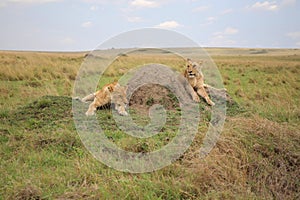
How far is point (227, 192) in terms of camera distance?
3.53m

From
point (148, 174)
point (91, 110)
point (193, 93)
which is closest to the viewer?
point (148, 174)

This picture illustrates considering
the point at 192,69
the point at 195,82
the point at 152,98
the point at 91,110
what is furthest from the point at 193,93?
the point at 91,110

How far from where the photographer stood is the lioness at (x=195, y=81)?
323 inches

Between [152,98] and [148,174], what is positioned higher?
[152,98]

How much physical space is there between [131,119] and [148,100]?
3.62 ft

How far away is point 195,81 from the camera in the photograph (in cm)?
838

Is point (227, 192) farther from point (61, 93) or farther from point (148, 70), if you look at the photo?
point (61, 93)

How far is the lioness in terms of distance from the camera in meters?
8.20

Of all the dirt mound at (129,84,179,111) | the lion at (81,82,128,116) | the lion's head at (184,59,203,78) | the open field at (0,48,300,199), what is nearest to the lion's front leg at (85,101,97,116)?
the lion at (81,82,128,116)

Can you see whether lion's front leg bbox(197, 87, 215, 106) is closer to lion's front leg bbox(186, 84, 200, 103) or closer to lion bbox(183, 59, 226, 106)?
lion bbox(183, 59, 226, 106)

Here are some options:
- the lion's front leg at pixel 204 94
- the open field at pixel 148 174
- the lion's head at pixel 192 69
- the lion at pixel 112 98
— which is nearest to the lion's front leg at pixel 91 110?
the lion at pixel 112 98

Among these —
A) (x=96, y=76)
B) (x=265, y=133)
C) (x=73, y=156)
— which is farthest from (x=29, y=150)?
(x=96, y=76)

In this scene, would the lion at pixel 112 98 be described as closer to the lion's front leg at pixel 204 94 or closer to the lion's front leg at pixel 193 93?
the lion's front leg at pixel 193 93

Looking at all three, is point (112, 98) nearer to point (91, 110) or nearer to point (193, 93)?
point (91, 110)
